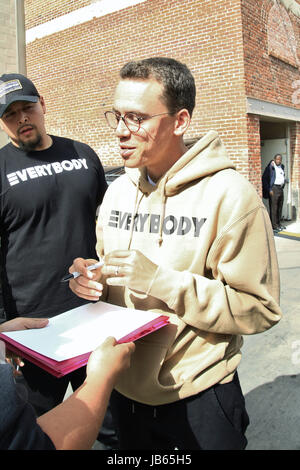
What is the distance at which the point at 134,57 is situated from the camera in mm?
9680

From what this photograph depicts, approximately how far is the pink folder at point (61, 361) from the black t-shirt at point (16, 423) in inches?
9.9

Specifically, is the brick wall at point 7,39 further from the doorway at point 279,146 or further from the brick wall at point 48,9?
the doorway at point 279,146

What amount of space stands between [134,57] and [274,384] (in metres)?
8.79

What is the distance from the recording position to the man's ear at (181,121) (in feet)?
4.57

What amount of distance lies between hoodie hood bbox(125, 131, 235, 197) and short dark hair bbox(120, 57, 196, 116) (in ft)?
0.54

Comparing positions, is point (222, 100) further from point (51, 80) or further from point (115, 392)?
point (115, 392)

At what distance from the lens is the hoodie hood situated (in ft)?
4.44

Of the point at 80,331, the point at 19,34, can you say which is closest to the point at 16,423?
the point at 80,331

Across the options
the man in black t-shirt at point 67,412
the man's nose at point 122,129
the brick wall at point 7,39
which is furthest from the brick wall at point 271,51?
the man in black t-shirt at point 67,412

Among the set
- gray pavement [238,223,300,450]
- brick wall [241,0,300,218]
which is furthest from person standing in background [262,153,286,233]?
gray pavement [238,223,300,450]

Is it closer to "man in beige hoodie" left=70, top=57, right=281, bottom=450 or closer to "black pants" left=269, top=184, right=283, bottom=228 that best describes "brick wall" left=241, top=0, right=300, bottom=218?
"black pants" left=269, top=184, right=283, bottom=228

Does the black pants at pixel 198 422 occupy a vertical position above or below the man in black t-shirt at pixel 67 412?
below

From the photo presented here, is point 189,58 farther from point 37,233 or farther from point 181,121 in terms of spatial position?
point 181,121
